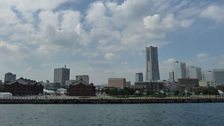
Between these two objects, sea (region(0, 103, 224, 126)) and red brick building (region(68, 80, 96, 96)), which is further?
red brick building (region(68, 80, 96, 96))

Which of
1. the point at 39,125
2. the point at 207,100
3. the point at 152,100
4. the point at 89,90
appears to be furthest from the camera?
the point at 89,90

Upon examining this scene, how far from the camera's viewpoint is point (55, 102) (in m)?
137

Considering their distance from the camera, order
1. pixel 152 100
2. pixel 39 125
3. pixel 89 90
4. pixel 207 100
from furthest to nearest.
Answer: pixel 89 90
pixel 207 100
pixel 152 100
pixel 39 125

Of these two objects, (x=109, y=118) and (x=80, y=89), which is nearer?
(x=109, y=118)

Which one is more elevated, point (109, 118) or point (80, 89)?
point (80, 89)

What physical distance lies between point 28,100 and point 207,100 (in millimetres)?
86481

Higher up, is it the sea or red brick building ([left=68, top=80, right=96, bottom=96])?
red brick building ([left=68, top=80, right=96, bottom=96])

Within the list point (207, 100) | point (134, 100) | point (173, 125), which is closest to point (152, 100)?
point (134, 100)

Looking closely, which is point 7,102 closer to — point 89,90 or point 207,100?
point 89,90

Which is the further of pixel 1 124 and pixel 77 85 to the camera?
pixel 77 85

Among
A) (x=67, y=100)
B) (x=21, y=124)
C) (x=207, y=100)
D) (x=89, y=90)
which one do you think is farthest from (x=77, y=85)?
(x=21, y=124)

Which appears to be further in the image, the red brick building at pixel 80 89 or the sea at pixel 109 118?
the red brick building at pixel 80 89

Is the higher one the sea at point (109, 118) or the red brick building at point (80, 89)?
the red brick building at point (80, 89)

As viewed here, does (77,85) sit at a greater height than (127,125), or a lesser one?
greater
